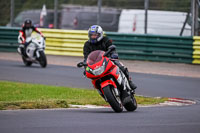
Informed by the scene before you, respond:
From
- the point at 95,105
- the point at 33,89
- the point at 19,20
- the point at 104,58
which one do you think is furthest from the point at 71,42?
the point at 104,58

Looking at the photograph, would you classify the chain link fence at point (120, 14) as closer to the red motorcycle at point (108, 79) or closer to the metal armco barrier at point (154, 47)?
the metal armco barrier at point (154, 47)

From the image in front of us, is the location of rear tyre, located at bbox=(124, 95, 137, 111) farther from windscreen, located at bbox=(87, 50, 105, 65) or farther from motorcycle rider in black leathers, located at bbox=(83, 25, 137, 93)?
motorcycle rider in black leathers, located at bbox=(83, 25, 137, 93)

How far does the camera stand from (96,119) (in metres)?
7.80

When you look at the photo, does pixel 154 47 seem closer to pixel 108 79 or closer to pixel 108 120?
pixel 108 79

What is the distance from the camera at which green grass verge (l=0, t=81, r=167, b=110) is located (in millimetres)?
9359

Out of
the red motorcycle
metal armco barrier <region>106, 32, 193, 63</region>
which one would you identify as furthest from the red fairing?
metal armco barrier <region>106, 32, 193, 63</region>

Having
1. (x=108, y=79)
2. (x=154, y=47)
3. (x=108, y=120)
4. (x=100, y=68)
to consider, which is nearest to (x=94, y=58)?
(x=100, y=68)

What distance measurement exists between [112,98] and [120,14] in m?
14.2

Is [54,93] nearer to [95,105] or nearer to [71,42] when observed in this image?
[95,105]

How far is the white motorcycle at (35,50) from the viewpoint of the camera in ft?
58.3

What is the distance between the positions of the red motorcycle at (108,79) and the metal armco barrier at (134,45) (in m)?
10.2

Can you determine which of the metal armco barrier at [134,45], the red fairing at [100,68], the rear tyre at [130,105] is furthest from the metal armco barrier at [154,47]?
the red fairing at [100,68]

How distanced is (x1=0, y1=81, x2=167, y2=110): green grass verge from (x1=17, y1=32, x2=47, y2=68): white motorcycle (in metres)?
4.27

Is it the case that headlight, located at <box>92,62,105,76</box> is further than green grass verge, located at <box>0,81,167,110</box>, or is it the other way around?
green grass verge, located at <box>0,81,167,110</box>
